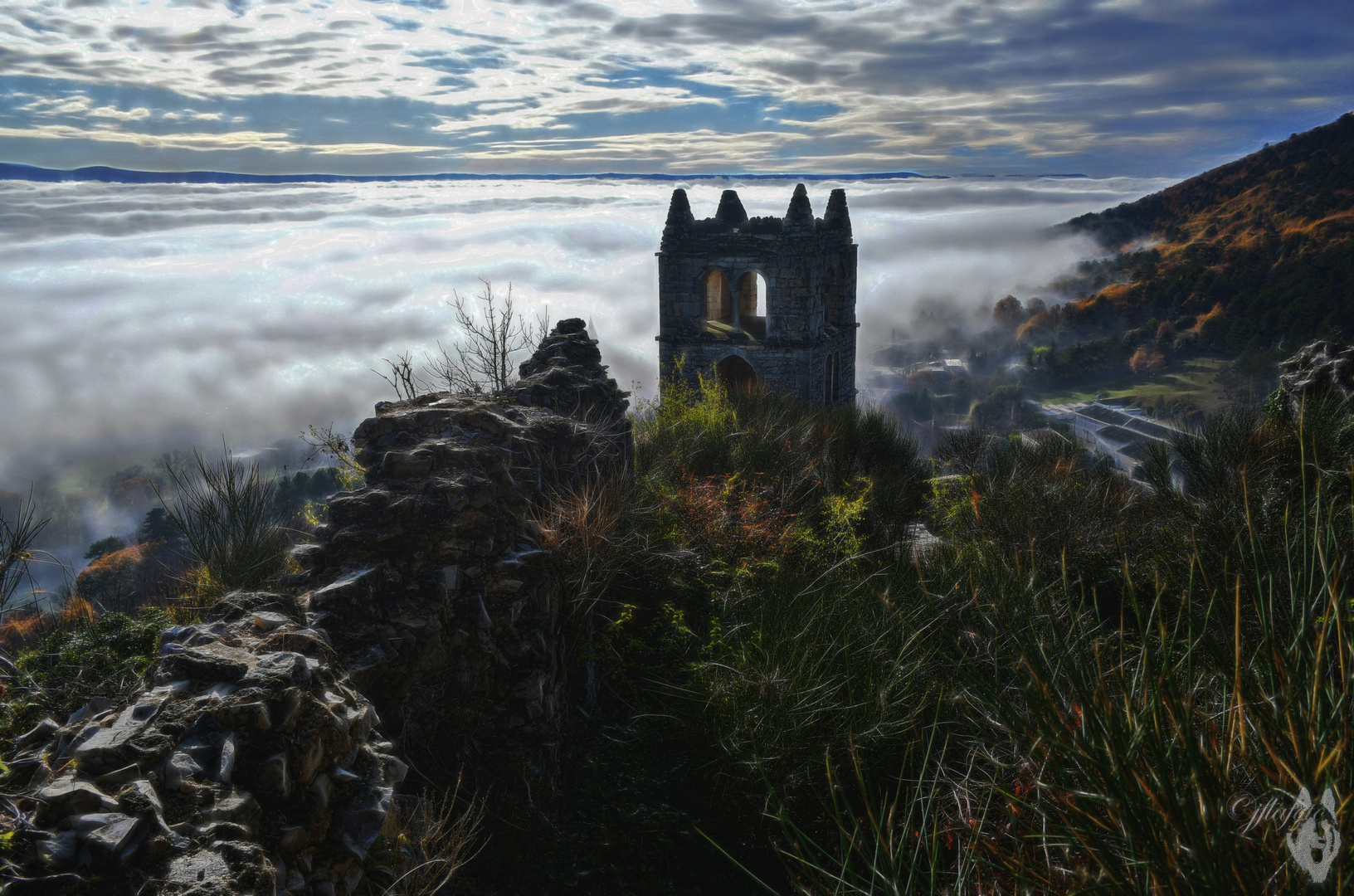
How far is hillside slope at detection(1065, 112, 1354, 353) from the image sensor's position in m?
44.1

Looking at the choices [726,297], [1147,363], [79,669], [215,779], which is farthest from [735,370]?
[1147,363]

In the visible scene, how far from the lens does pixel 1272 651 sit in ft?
6.85

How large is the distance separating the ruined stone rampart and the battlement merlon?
14.8m

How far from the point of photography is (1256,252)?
165 feet

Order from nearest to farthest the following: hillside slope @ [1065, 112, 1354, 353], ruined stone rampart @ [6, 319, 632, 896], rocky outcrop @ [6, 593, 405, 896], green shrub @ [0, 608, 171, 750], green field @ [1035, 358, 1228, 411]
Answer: rocky outcrop @ [6, 593, 405, 896]
ruined stone rampart @ [6, 319, 632, 896]
green shrub @ [0, 608, 171, 750]
hillside slope @ [1065, 112, 1354, 353]
green field @ [1035, 358, 1228, 411]

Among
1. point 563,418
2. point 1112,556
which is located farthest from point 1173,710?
point 1112,556

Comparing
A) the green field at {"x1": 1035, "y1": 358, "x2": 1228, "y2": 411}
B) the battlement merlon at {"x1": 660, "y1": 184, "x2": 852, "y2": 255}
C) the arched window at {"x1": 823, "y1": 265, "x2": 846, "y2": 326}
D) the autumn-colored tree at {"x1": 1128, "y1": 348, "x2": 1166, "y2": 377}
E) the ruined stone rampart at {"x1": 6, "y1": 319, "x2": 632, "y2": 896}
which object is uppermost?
the battlement merlon at {"x1": 660, "y1": 184, "x2": 852, "y2": 255}

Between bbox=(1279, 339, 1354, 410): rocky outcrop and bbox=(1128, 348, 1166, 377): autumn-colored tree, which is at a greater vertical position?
bbox=(1279, 339, 1354, 410): rocky outcrop

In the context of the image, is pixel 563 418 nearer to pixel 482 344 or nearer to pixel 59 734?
pixel 59 734

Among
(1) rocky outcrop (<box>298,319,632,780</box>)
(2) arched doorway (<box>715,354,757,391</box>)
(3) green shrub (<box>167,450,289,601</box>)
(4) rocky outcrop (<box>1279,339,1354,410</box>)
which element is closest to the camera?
(1) rocky outcrop (<box>298,319,632,780</box>)

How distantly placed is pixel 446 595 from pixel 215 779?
2173mm

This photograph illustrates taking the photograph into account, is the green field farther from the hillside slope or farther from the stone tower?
the stone tower

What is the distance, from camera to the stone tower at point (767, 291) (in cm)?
2188

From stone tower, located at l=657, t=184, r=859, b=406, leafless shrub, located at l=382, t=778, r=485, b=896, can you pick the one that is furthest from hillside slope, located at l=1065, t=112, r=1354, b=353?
leafless shrub, located at l=382, t=778, r=485, b=896
